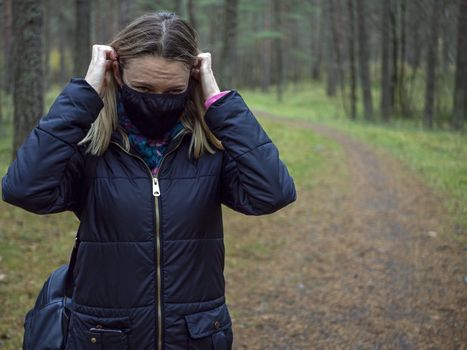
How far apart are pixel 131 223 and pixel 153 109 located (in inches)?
19.6

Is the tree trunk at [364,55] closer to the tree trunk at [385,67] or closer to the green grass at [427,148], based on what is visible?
the tree trunk at [385,67]

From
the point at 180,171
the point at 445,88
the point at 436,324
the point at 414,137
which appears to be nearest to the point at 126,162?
the point at 180,171

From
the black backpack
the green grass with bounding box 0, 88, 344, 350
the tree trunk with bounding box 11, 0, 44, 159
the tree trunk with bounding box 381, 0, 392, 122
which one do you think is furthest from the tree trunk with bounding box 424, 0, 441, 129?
the black backpack

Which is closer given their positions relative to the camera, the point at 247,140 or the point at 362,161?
the point at 247,140

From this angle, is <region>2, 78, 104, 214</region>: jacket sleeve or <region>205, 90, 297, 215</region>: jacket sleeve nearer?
<region>2, 78, 104, 214</region>: jacket sleeve

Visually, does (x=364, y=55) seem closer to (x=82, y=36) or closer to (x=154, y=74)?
(x=82, y=36)

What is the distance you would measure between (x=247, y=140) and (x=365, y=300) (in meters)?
4.10

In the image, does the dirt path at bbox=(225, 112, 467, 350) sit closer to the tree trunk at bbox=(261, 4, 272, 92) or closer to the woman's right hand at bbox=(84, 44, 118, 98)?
the woman's right hand at bbox=(84, 44, 118, 98)

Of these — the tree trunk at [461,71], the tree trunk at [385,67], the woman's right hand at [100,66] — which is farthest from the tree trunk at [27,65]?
the tree trunk at [385,67]

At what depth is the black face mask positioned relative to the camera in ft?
7.23

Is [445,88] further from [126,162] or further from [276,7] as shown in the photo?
[126,162]

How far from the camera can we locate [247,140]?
2240mm

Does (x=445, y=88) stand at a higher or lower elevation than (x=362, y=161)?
higher

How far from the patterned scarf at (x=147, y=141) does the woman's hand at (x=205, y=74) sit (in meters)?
0.20
